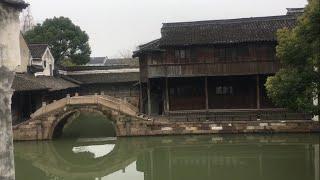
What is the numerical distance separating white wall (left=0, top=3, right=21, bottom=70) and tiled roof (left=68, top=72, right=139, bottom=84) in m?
34.6

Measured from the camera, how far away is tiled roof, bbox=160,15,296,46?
93.9 ft

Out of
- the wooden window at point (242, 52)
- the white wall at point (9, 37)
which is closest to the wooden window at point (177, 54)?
the wooden window at point (242, 52)

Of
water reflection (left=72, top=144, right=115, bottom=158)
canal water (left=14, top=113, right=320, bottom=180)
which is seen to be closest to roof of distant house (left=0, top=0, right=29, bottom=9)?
canal water (left=14, top=113, right=320, bottom=180)

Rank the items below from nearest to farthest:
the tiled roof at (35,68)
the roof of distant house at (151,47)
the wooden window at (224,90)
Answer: the roof of distant house at (151,47), the wooden window at (224,90), the tiled roof at (35,68)

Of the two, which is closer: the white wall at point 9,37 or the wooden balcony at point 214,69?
the white wall at point 9,37

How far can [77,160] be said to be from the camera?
23.4m

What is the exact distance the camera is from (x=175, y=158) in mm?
22219

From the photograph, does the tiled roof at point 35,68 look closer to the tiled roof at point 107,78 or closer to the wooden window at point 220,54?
the tiled roof at point 107,78

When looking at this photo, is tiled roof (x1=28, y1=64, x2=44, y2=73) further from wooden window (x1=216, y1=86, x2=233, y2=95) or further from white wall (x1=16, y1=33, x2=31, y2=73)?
wooden window (x1=216, y1=86, x2=233, y2=95)

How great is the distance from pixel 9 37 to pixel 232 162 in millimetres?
13229

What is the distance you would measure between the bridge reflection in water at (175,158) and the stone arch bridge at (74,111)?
662 millimetres

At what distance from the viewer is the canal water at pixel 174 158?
18.8 meters

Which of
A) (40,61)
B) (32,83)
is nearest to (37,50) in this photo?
(40,61)

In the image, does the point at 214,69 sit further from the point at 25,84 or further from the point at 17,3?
the point at 17,3
